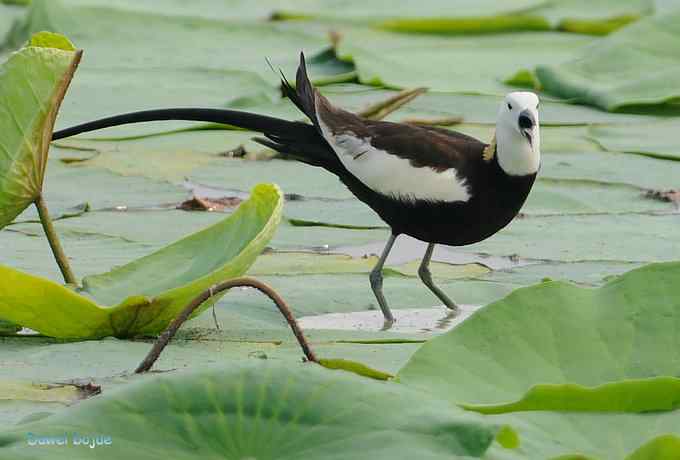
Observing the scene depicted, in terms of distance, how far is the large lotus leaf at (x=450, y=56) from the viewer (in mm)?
5422

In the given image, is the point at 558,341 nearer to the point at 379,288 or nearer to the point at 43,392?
the point at 43,392

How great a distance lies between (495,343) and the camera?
2082mm

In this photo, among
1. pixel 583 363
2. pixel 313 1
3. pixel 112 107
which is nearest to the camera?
pixel 583 363

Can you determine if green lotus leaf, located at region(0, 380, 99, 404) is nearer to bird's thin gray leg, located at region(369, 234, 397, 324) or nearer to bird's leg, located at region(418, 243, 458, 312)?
bird's thin gray leg, located at region(369, 234, 397, 324)

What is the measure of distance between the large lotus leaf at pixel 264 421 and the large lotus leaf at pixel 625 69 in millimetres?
3467

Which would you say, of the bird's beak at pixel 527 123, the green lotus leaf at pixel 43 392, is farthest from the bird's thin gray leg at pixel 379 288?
the green lotus leaf at pixel 43 392

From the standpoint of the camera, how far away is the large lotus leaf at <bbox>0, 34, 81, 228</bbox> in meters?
2.48

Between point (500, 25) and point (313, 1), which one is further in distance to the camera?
point (313, 1)

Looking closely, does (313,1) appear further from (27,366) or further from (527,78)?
(27,366)

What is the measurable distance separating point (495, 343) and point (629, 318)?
21cm

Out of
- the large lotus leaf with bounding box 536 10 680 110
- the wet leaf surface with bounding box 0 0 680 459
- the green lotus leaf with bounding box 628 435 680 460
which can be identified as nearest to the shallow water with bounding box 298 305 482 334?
the wet leaf surface with bounding box 0 0 680 459

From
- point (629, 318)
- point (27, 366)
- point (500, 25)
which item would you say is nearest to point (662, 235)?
point (629, 318)

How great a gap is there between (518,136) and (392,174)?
0.32 metres

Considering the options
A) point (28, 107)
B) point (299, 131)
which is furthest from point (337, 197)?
point (28, 107)
